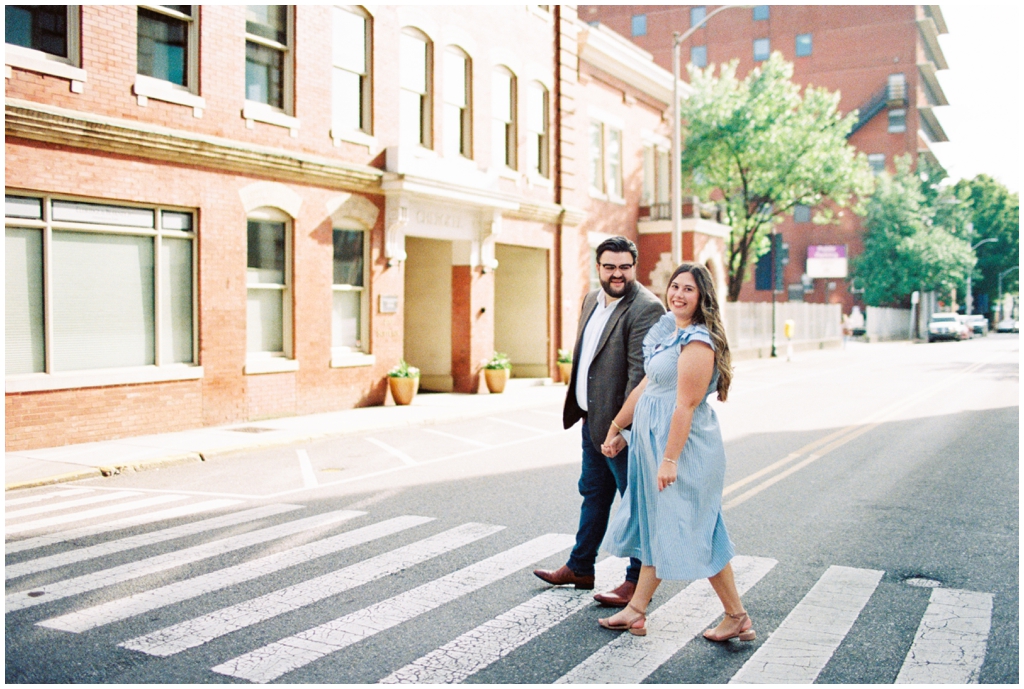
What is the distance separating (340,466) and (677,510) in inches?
271

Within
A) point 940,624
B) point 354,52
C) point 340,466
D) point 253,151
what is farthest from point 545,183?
point 940,624

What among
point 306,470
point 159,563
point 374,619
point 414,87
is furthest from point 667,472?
point 414,87

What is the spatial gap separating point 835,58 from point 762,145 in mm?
33417

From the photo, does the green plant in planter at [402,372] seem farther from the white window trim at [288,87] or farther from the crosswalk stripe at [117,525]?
the crosswalk stripe at [117,525]

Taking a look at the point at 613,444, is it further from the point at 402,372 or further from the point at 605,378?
the point at 402,372

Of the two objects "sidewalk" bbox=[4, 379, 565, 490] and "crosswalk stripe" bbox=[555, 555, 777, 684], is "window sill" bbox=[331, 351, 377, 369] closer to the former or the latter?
"sidewalk" bbox=[4, 379, 565, 490]

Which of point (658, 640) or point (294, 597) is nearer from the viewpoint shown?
point (658, 640)

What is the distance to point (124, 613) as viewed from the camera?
5.46m

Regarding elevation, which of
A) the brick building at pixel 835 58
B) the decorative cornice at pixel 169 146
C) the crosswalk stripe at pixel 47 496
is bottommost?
the crosswalk stripe at pixel 47 496

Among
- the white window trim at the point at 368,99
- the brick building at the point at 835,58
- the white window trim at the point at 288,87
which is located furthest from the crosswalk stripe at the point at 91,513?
the brick building at the point at 835,58

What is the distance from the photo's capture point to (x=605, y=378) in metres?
5.81

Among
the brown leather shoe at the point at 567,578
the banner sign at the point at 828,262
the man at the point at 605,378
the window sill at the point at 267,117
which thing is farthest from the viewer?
the banner sign at the point at 828,262

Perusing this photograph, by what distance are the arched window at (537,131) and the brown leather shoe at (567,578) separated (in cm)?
1769

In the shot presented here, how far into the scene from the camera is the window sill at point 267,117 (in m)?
15.0
